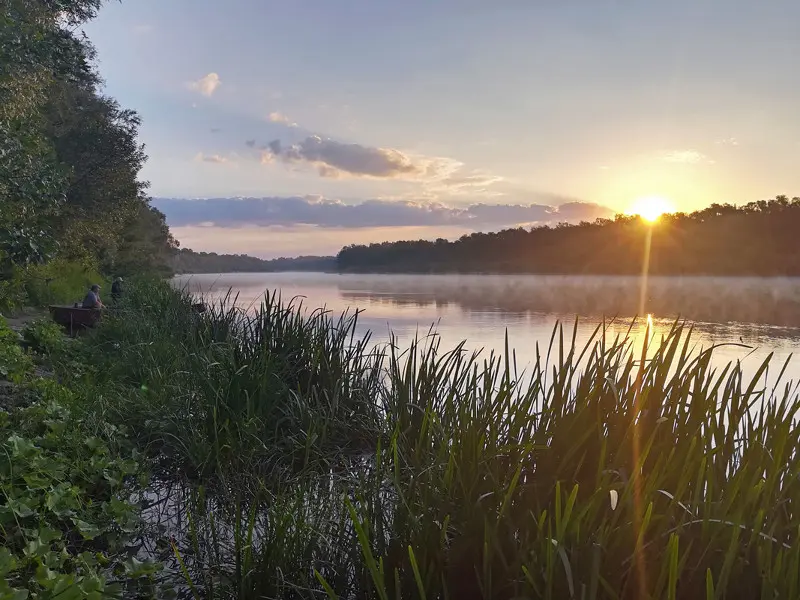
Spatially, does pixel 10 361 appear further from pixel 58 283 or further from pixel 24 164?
pixel 58 283

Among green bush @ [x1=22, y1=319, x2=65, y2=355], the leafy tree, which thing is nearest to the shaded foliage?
the leafy tree

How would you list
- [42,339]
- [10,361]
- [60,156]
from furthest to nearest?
[60,156], [42,339], [10,361]

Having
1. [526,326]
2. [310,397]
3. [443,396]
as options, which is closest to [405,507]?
[443,396]

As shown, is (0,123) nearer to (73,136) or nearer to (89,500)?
(89,500)

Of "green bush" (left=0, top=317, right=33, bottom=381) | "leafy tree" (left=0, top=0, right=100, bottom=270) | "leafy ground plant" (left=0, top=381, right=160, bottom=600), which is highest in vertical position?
"leafy tree" (left=0, top=0, right=100, bottom=270)

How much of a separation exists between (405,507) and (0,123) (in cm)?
614

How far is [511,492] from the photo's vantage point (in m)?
2.14

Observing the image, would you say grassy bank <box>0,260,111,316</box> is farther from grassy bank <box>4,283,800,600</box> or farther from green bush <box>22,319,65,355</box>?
grassy bank <box>4,283,800,600</box>

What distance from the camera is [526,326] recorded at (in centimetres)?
2070

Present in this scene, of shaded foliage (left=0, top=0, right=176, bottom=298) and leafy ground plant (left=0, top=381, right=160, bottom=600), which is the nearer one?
leafy ground plant (left=0, top=381, right=160, bottom=600)

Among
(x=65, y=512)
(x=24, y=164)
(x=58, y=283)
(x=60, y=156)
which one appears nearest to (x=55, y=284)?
(x=58, y=283)

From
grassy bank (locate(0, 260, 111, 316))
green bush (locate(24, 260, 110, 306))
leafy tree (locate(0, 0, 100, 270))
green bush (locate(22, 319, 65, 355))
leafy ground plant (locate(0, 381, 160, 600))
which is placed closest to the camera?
leafy ground plant (locate(0, 381, 160, 600))

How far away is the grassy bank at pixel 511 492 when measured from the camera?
2.11 meters

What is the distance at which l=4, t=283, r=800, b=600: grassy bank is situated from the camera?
211cm
